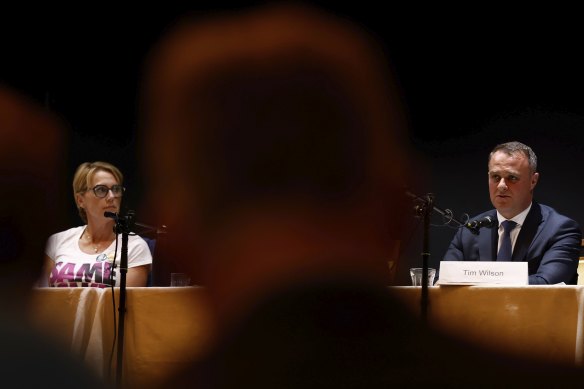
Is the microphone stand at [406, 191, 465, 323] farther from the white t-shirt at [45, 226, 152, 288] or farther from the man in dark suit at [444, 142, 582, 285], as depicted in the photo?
the white t-shirt at [45, 226, 152, 288]

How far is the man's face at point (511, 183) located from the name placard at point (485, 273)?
0.73m

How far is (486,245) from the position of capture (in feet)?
8.23

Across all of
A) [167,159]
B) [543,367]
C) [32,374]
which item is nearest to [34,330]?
[32,374]

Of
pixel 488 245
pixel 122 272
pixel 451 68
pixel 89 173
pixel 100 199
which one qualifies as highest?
pixel 451 68

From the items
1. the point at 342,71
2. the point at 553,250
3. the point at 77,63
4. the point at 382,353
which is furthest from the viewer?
the point at 77,63

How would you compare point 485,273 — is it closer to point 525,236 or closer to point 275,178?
point 525,236

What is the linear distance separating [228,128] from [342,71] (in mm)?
247

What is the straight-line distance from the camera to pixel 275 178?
0.99m

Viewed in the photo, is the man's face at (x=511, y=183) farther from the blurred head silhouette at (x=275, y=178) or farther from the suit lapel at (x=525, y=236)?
the blurred head silhouette at (x=275, y=178)

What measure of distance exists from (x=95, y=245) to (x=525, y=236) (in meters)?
1.70

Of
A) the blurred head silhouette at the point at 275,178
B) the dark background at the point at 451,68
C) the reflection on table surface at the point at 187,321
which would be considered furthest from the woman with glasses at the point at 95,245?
the blurred head silhouette at the point at 275,178

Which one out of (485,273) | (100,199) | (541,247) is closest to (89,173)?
(100,199)

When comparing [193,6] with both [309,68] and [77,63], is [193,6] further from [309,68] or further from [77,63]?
[309,68]

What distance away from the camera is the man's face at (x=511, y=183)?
101 inches
